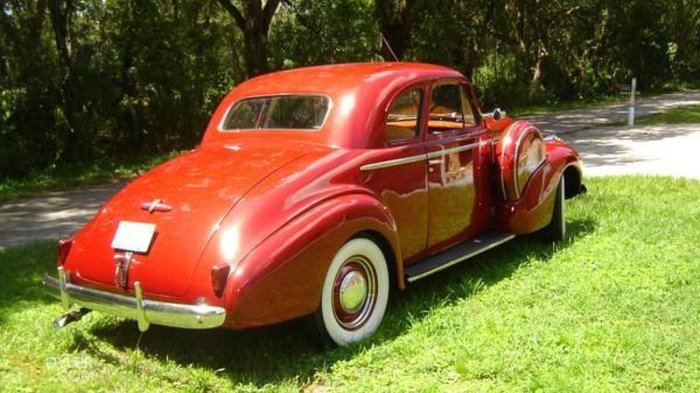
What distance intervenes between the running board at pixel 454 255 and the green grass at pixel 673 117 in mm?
12889

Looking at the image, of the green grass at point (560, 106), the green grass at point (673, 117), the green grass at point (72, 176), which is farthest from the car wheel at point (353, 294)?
the green grass at point (560, 106)

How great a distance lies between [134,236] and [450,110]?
2690 millimetres

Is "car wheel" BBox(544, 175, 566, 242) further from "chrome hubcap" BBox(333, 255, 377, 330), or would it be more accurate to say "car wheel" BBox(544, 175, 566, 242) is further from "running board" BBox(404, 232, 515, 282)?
"chrome hubcap" BBox(333, 255, 377, 330)

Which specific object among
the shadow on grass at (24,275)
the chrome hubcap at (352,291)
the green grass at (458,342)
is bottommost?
the green grass at (458,342)

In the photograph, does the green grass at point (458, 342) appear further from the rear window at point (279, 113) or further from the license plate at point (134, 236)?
the rear window at point (279, 113)

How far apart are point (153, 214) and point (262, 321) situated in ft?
→ 3.06

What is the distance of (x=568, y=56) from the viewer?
26.4m

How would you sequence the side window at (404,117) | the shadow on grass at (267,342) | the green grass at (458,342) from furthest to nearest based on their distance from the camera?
the side window at (404,117)
the shadow on grass at (267,342)
the green grass at (458,342)

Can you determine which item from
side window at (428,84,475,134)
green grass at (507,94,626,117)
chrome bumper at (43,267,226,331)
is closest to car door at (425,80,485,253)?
side window at (428,84,475,134)

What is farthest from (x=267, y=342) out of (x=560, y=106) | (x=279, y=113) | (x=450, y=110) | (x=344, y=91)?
(x=560, y=106)

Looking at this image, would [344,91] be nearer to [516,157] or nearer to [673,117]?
[516,157]

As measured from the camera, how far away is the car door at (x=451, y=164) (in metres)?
4.98

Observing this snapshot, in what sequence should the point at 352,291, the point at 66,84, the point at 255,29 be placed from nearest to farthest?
the point at 352,291 → the point at 66,84 → the point at 255,29

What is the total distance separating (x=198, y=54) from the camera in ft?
52.6
